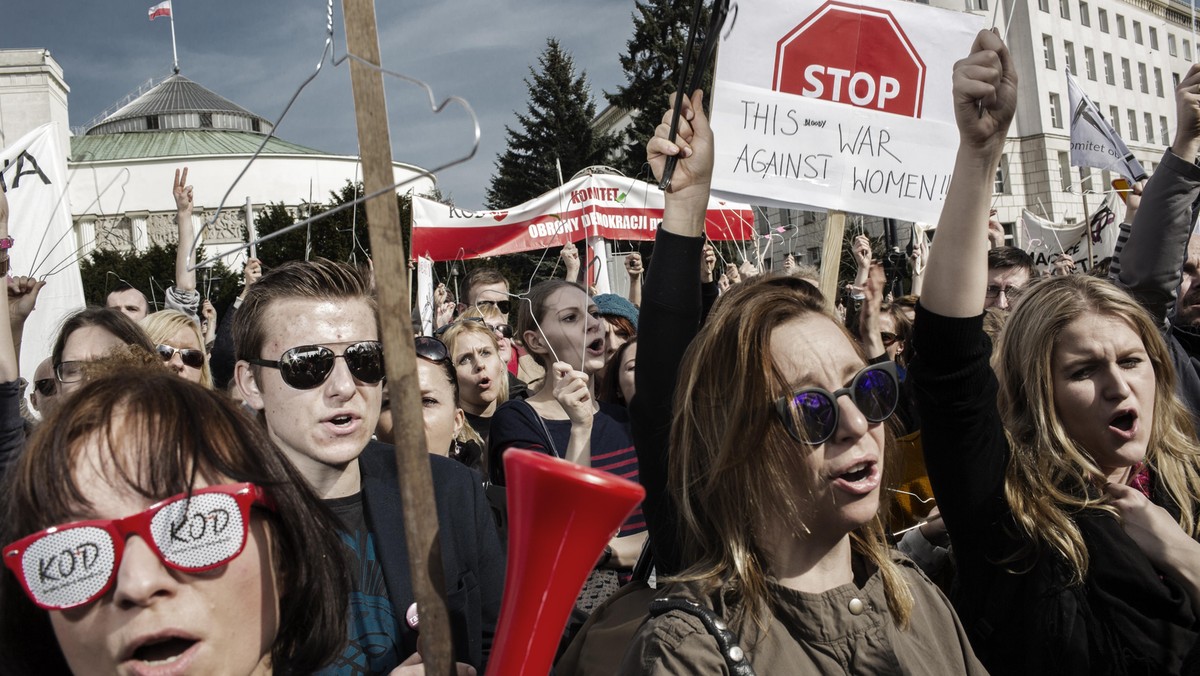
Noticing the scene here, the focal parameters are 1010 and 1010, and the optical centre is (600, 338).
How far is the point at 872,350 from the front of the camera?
4.39 m

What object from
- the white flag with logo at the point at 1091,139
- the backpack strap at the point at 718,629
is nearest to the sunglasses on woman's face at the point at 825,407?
the backpack strap at the point at 718,629

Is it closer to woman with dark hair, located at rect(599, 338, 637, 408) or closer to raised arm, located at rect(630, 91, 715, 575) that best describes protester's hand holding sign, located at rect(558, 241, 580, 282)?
woman with dark hair, located at rect(599, 338, 637, 408)

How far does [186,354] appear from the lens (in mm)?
4152

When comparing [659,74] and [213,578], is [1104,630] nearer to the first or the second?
[213,578]

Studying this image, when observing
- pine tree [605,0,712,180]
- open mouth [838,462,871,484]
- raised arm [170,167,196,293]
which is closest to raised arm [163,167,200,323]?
raised arm [170,167,196,293]

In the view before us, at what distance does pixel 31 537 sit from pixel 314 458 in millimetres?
1043

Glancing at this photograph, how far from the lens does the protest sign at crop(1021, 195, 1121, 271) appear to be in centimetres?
1064

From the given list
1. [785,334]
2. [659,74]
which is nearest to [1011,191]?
[659,74]

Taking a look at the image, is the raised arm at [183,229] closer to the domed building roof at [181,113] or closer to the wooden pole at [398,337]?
the wooden pole at [398,337]

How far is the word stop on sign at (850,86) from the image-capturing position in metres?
3.64

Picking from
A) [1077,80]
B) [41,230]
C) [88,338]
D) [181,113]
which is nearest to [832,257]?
[88,338]

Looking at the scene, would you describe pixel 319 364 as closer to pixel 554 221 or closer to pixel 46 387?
pixel 46 387

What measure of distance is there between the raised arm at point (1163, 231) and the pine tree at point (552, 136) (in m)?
29.0

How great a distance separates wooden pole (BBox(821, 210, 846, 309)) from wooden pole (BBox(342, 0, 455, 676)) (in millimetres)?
1400
